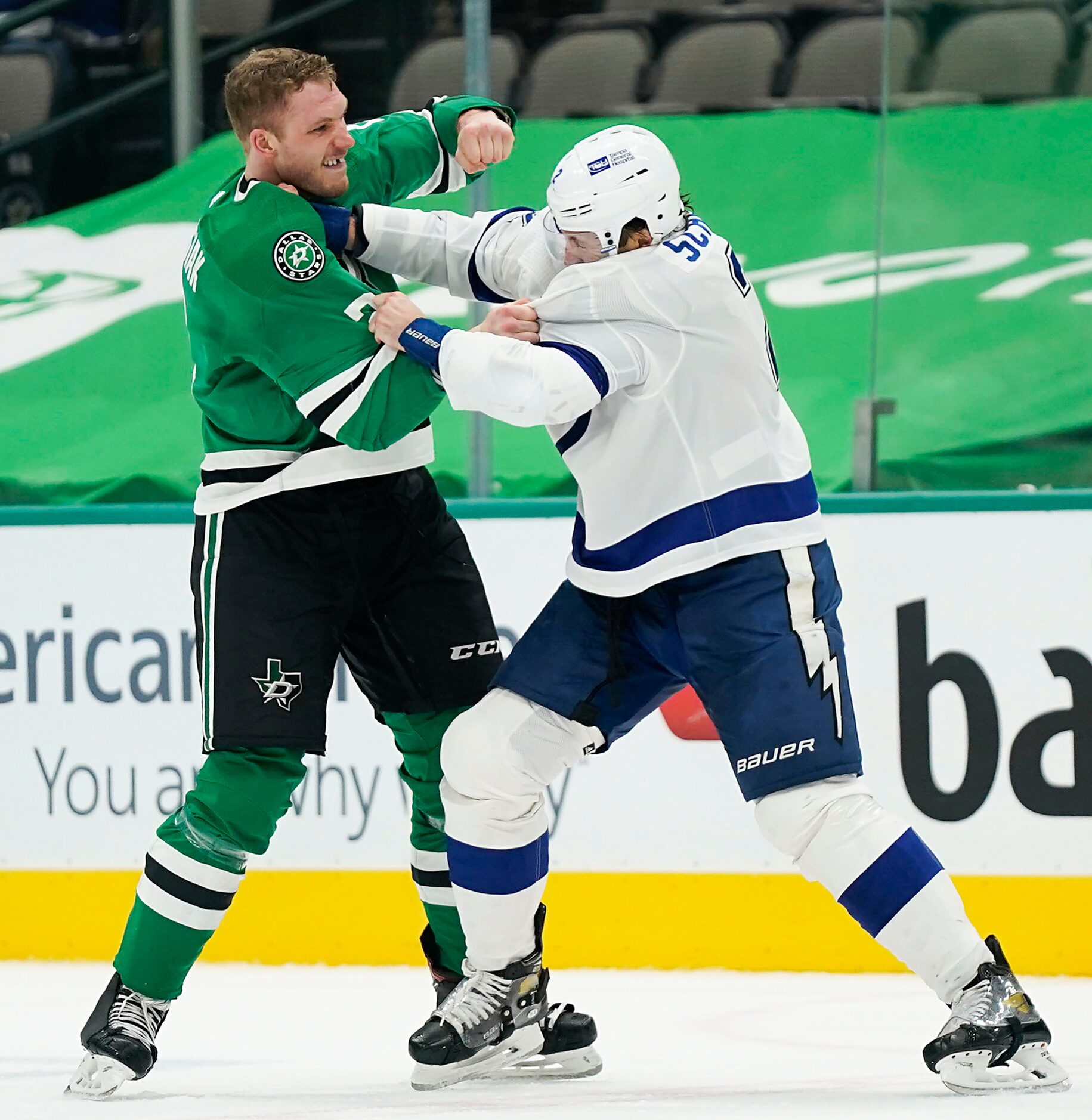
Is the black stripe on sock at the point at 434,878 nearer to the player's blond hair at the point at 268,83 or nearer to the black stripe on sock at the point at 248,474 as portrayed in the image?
the black stripe on sock at the point at 248,474

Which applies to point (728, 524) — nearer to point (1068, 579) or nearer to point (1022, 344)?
point (1068, 579)

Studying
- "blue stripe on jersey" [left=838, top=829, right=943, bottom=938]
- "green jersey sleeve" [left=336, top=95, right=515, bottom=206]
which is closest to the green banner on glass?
"green jersey sleeve" [left=336, top=95, right=515, bottom=206]

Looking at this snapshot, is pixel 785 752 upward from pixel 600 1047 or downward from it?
upward

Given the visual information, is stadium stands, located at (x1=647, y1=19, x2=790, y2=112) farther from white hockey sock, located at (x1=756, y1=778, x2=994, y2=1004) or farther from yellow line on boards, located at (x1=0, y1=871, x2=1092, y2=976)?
white hockey sock, located at (x1=756, y1=778, x2=994, y2=1004)

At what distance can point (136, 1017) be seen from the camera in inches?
102

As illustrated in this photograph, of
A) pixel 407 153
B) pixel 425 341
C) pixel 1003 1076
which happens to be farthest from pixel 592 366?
pixel 1003 1076

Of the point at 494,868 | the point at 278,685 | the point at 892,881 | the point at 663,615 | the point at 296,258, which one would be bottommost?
the point at 494,868

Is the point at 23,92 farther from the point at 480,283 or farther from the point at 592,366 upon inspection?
the point at 592,366

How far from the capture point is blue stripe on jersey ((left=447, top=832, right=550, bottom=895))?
101 inches

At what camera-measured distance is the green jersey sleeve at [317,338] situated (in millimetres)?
2496

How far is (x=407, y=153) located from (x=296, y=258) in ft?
1.61

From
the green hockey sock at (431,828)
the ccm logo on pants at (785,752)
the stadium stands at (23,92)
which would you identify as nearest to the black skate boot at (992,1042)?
the ccm logo on pants at (785,752)

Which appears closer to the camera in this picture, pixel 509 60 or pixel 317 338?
pixel 317 338

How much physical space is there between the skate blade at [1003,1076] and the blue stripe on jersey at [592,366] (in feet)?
3.33
